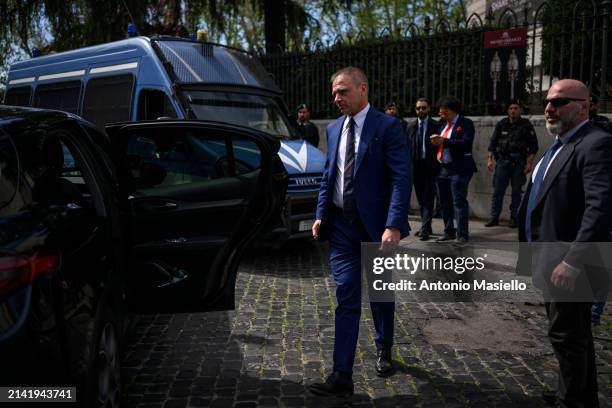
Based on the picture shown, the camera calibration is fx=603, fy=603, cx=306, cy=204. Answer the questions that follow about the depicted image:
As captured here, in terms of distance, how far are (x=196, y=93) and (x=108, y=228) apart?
15.1ft

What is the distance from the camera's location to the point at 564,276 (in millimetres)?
2844

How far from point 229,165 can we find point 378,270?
3.81ft

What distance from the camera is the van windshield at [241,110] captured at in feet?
23.8

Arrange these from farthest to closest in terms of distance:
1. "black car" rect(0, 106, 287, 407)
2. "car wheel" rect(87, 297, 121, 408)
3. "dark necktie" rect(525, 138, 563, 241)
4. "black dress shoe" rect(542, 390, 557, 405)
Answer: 1. "black dress shoe" rect(542, 390, 557, 405)
2. "dark necktie" rect(525, 138, 563, 241)
3. "car wheel" rect(87, 297, 121, 408)
4. "black car" rect(0, 106, 287, 407)

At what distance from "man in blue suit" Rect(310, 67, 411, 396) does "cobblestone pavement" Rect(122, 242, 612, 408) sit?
267mm

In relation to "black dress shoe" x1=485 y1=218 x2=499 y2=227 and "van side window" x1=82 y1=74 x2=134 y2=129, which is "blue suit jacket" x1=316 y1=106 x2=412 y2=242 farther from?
"black dress shoe" x1=485 y1=218 x2=499 y2=227

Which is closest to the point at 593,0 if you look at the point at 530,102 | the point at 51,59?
the point at 530,102

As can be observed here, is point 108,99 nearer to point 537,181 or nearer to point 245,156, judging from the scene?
point 245,156

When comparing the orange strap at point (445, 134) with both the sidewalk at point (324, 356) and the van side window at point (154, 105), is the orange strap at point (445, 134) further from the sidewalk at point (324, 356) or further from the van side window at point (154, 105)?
the van side window at point (154, 105)

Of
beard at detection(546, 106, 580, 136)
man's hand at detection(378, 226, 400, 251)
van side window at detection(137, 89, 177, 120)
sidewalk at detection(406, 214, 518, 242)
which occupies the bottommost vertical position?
sidewalk at detection(406, 214, 518, 242)

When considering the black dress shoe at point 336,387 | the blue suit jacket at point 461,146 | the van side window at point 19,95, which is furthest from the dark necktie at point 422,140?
the van side window at point 19,95

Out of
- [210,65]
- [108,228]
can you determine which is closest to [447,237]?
[210,65]

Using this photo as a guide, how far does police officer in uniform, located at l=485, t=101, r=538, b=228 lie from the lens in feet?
28.1

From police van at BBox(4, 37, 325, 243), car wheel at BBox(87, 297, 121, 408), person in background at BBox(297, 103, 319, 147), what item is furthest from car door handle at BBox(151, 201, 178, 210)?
person in background at BBox(297, 103, 319, 147)
